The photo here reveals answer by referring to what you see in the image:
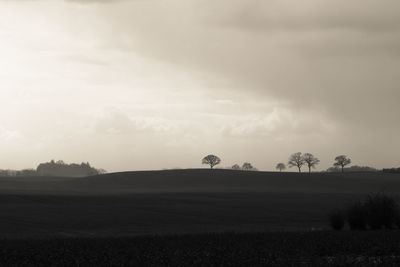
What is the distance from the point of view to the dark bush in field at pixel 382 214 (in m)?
46.9

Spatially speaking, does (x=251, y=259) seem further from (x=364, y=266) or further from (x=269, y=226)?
(x=269, y=226)

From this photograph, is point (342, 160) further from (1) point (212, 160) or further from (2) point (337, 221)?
(2) point (337, 221)

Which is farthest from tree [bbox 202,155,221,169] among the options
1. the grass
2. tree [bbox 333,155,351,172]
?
the grass

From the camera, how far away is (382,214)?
46.9 metres

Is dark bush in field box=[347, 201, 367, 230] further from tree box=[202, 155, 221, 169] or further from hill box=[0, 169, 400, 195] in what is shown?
tree box=[202, 155, 221, 169]

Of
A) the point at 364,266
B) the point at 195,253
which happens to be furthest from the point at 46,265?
the point at 364,266

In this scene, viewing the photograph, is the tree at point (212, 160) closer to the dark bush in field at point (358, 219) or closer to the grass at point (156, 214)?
the grass at point (156, 214)

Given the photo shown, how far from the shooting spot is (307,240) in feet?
100

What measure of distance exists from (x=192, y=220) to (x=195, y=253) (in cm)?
3493

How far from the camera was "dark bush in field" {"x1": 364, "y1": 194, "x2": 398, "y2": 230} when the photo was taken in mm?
46875

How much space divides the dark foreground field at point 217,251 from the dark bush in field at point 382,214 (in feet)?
46.4

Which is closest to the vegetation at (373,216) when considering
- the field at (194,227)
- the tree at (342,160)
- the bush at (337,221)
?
the bush at (337,221)

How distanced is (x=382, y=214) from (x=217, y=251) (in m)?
25.1

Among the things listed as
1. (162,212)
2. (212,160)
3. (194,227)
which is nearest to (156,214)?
(162,212)
